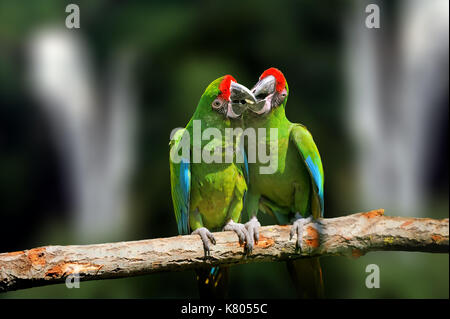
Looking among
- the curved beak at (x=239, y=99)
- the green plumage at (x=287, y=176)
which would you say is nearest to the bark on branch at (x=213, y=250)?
the green plumage at (x=287, y=176)

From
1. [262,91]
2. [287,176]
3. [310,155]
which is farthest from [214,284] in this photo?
[262,91]

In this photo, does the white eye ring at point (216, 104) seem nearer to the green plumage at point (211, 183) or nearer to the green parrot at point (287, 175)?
the green plumage at point (211, 183)

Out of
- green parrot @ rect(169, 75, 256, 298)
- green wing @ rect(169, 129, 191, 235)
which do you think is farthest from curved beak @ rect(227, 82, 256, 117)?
green wing @ rect(169, 129, 191, 235)

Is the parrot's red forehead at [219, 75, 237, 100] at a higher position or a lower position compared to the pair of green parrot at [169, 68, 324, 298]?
higher

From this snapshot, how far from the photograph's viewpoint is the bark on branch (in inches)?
48.1

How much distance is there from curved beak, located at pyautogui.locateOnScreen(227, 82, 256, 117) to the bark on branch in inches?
15.0

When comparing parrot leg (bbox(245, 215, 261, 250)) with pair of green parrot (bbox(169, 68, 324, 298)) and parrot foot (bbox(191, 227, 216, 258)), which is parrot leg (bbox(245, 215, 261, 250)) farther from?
parrot foot (bbox(191, 227, 216, 258))

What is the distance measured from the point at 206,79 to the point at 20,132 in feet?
5.98

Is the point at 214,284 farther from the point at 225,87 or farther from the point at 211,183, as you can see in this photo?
the point at 225,87

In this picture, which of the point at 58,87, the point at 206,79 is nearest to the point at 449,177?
the point at 206,79

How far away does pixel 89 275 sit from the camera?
1249 millimetres

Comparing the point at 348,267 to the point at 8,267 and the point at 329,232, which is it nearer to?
the point at 329,232

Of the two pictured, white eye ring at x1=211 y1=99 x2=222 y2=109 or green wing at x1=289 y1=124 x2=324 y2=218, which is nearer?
white eye ring at x1=211 y1=99 x2=222 y2=109

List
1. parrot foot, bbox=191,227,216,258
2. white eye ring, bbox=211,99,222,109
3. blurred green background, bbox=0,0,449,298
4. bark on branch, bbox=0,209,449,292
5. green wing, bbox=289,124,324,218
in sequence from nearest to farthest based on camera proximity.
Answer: bark on branch, bbox=0,209,449,292
parrot foot, bbox=191,227,216,258
white eye ring, bbox=211,99,222,109
green wing, bbox=289,124,324,218
blurred green background, bbox=0,0,449,298
